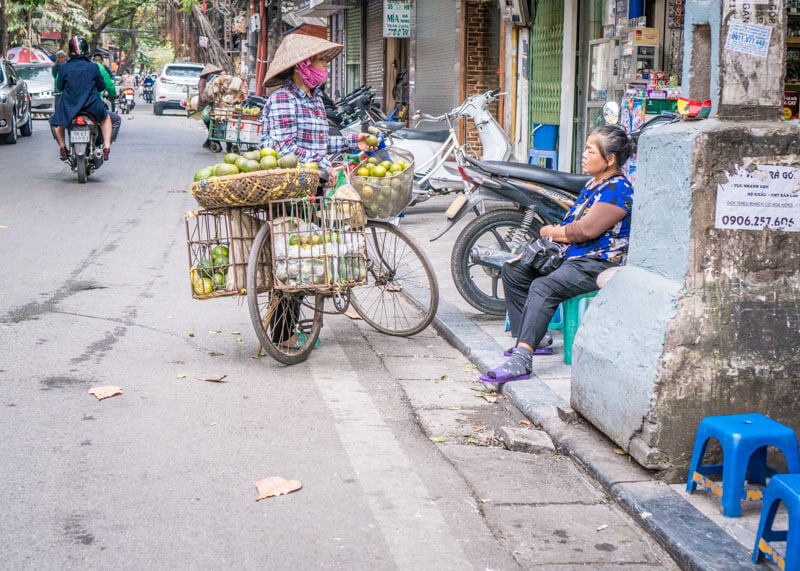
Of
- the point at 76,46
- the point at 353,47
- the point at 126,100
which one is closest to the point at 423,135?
the point at 76,46

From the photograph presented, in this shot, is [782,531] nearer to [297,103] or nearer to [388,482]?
[388,482]

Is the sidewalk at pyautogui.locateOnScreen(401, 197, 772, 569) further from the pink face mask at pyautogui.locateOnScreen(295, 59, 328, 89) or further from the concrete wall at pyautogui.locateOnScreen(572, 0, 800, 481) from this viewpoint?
the pink face mask at pyautogui.locateOnScreen(295, 59, 328, 89)

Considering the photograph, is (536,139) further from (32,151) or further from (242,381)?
(32,151)

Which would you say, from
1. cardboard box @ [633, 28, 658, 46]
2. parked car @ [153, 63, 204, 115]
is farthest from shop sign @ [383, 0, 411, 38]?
parked car @ [153, 63, 204, 115]

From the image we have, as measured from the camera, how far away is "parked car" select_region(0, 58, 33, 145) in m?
20.3

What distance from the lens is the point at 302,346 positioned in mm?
5809

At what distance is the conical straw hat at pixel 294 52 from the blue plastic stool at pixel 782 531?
3814 millimetres

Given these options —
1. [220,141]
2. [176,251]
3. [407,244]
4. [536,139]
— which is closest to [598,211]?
[407,244]

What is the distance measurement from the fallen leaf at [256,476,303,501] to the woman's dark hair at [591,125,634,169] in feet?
8.37

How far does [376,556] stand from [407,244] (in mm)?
3129

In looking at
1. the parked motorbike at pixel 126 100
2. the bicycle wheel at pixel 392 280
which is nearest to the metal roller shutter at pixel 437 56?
the bicycle wheel at pixel 392 280

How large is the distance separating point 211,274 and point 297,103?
125 centimetres

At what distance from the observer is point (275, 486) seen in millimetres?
3838

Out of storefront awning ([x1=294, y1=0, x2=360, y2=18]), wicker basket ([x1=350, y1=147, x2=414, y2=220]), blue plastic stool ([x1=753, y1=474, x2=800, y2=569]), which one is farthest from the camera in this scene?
storefront awning ([x1=294, y1=0, x2=360, y2=18])
